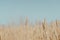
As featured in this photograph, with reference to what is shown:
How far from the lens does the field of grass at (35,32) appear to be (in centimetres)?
235

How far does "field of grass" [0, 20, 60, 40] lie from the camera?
2352 mm

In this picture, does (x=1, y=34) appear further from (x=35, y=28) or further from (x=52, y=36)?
(x=52, y=36)

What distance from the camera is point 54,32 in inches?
93.3

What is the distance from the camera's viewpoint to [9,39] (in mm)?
2508

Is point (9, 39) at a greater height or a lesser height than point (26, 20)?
lesser

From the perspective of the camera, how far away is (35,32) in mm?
2484

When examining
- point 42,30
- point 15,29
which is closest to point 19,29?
point 15,29

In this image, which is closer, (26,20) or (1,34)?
(26,20)

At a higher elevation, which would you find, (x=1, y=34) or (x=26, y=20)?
(x=26, y=20)

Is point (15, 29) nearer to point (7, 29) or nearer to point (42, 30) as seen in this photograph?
point (7, 29)

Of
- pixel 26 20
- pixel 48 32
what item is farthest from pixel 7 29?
pixel 48 32

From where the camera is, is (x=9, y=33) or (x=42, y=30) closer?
(x=42, y=30)

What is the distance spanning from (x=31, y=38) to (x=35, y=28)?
0.44 feet

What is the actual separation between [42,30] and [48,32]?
0.07 metres
